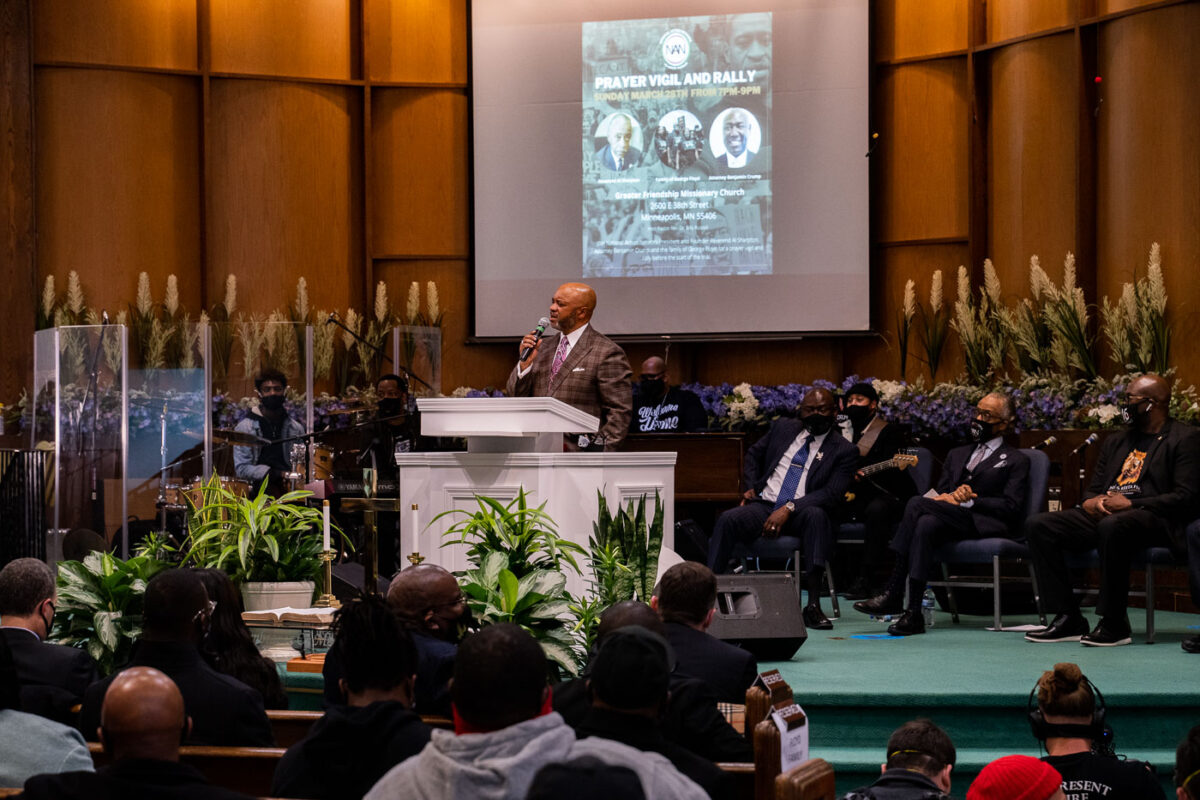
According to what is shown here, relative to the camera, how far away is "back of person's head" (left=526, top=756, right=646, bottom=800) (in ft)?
6.31

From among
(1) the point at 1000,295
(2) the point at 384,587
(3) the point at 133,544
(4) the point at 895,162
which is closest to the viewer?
(2) the point at 384,587

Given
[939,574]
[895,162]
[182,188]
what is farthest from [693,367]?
[182,188]

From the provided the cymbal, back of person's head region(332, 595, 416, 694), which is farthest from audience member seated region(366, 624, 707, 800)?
the cymbal

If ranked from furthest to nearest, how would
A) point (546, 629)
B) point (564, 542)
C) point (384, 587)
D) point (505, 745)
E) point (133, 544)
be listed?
point (133, 544) < point (384, 587) < point (564, 542) < point (546, 629) < point (505, 745)

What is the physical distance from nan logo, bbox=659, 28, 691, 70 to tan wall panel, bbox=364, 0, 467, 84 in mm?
1535

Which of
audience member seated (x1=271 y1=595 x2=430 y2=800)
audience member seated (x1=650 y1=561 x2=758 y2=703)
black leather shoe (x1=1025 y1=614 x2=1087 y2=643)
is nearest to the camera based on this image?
audience member seated (x1=271 y1=595 x2=430 y2=800)

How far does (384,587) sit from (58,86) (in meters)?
5.44

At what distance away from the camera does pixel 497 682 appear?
2.28 meters

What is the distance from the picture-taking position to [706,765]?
2596 mm

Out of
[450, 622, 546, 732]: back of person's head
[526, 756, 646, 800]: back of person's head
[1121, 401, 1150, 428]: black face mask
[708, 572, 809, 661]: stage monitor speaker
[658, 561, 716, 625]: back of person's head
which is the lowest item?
[708, 572, 809, 661]: stage monitor speaker

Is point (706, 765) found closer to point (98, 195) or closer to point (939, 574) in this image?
point (939, 574)

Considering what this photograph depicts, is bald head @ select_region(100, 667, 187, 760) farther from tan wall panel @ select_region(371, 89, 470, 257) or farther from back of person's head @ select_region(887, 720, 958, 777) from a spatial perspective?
tan wall panel @ select_region(371, 89, 470, 257)

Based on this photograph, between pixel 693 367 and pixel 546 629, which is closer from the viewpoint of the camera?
pixel 546 629

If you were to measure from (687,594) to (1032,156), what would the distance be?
6.36 metres
